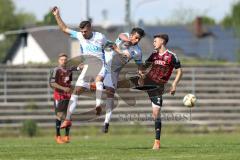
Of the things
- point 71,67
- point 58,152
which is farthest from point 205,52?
point 58,152

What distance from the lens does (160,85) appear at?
18.4m

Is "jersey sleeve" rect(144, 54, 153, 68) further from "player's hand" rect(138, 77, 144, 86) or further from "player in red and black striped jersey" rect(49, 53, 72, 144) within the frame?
A: "player in red and black striped jersey" rect(49, 53, 72, 144)

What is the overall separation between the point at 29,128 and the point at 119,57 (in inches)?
505

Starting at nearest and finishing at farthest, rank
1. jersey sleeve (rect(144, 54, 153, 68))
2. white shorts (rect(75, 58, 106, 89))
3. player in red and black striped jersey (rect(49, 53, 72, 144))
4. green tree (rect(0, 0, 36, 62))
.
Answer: jersey sleeve (rect(144, 54, 153, 68)), white shorts (rect(75, 58, 106, 89)), player in red and black striped jersey (rect(49, 53, 72, 144)), green tree (rect(0, 0, 36, 62))

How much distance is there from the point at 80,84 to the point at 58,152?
3926 millimetres

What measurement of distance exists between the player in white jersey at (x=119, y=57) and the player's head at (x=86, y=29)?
64cm

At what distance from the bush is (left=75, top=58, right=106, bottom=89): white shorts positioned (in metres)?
11.6

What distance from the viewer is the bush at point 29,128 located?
31375 millimetres

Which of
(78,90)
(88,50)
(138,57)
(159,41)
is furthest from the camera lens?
(78,90)

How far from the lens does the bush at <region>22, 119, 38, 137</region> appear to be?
103ft

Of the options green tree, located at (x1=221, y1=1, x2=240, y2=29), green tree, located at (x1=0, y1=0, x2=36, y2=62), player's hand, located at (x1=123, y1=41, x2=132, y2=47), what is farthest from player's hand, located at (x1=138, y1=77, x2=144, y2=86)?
green tree, located at (x1=0, y1=0, x2=36, y2=62)

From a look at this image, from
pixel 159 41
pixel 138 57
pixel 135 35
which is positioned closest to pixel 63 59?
pixel 138 57

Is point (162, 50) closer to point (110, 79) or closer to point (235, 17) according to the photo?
point (110, 79)

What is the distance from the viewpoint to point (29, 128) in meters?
31.4
